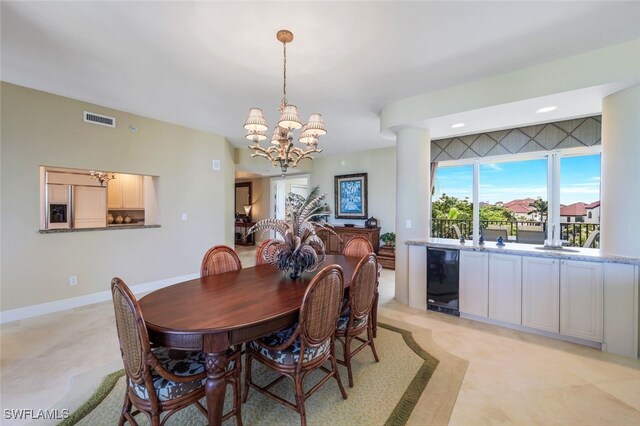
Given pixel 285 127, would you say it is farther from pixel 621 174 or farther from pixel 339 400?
pixel 621 174

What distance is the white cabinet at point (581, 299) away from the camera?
2533 mm

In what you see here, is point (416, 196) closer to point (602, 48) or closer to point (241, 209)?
point (602, 48)

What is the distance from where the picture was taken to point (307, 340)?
162 cm

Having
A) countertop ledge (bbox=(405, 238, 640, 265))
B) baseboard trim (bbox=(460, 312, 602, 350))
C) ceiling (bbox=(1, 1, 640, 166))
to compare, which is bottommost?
baseboard trim (bbox=(460, 312, 602, 350))

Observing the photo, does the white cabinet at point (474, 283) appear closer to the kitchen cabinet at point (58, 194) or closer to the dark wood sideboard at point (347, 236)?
the dark wood sideboard at point (347, 236)

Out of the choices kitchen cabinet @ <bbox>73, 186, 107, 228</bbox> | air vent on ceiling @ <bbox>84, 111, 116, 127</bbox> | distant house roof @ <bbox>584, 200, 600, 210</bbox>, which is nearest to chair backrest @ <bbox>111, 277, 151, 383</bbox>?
air vent on ceiling @ <bbox>84, 111, 116, 127</bbox>

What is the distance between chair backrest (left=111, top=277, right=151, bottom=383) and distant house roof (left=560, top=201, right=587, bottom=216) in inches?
188

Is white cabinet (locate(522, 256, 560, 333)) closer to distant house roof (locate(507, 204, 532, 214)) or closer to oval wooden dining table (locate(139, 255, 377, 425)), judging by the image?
distant house roof (locate(507, 204, 532, 214))

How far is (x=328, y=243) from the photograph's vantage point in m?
6.52

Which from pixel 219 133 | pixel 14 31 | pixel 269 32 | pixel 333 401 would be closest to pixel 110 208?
pixel 219 133

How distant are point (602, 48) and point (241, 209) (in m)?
9.09

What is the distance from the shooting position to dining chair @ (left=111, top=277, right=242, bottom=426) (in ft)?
4.14

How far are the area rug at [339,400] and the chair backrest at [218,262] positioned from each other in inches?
35.5

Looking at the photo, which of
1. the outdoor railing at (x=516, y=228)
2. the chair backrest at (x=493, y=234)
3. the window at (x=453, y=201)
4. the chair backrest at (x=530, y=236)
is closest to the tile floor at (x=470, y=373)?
the chair backrest at (x=530, y=236)
